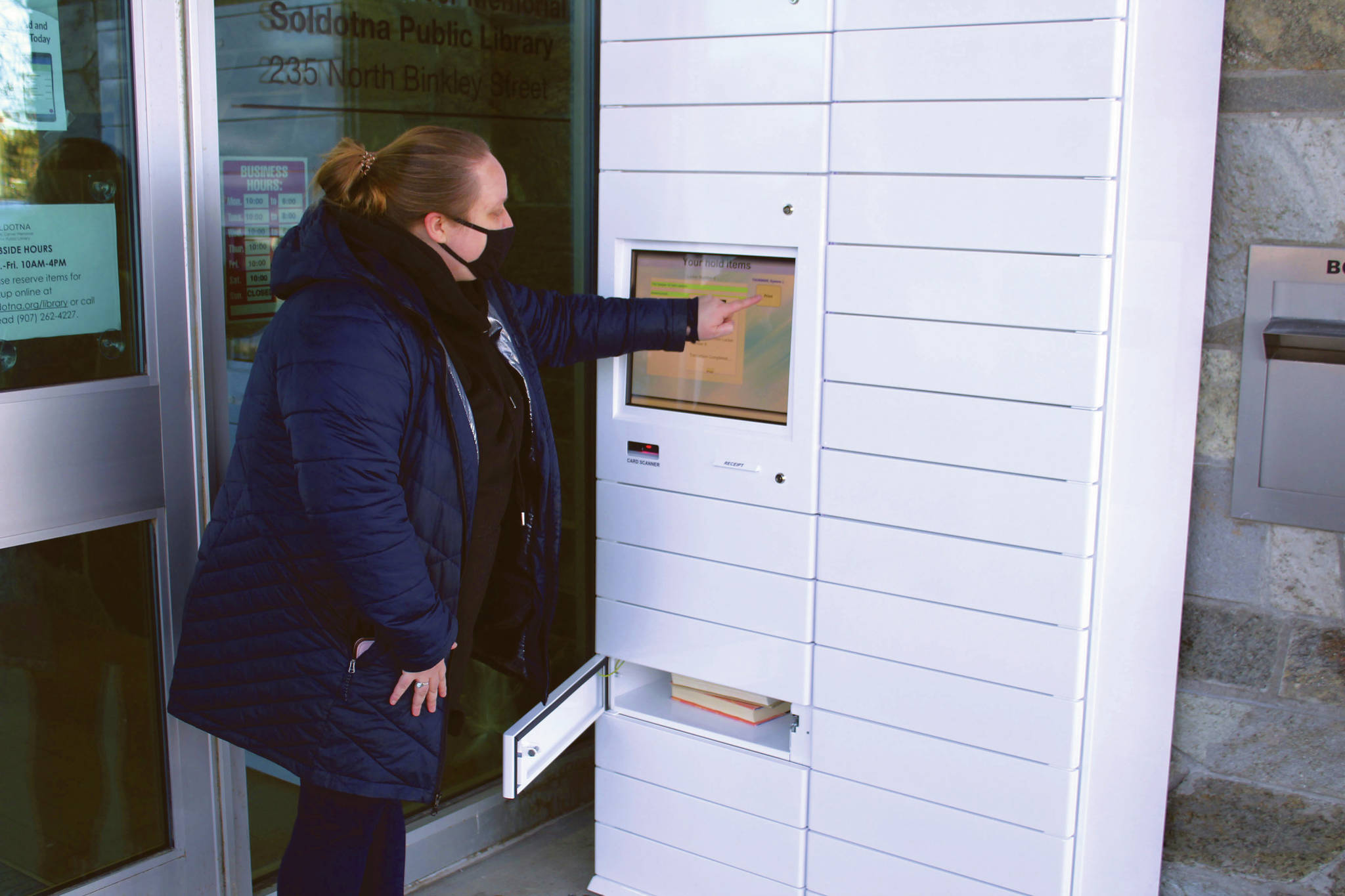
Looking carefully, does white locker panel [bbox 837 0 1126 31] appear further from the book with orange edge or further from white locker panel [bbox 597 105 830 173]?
the book with orange edge

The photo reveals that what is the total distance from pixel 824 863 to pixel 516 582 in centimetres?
94

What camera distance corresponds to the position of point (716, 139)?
8.44 feet

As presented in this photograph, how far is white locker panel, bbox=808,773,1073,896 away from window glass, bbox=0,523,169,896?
57.3 inches

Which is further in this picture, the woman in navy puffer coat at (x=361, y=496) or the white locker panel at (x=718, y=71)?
the white locker panel at (x=718, y=71)

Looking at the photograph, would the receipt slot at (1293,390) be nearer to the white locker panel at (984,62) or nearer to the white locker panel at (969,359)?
the white locker panel at (969,359)

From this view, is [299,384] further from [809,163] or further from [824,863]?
[824,863]

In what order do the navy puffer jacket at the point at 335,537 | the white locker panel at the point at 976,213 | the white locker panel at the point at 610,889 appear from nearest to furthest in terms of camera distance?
the navy puffer jacket at the point at 335,537, the white locker panel at the point at 976,213, the white locker panel at the point at 610,889

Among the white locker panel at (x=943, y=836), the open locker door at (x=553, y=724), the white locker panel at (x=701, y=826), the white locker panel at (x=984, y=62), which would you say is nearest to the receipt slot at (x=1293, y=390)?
the white locker panel at (x=984, y=62)

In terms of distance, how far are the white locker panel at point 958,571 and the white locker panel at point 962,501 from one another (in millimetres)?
22

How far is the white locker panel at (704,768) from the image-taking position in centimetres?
270

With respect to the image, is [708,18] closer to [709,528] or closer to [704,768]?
[709,528]

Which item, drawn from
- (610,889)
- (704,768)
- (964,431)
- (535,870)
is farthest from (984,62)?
(535,870)

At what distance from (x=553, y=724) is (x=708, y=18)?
1591 millimetres

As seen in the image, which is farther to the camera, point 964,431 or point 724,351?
point 724,351
